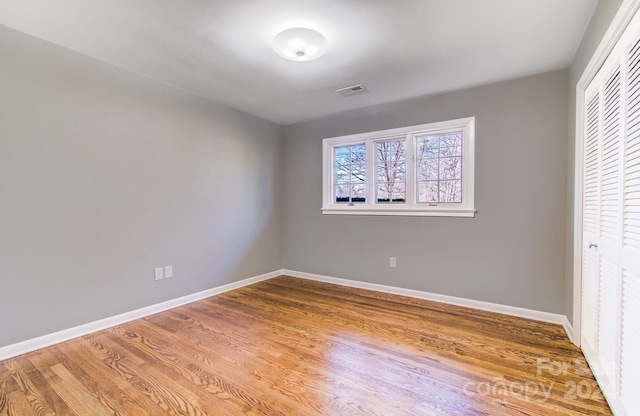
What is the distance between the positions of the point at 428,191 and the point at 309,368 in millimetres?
2365

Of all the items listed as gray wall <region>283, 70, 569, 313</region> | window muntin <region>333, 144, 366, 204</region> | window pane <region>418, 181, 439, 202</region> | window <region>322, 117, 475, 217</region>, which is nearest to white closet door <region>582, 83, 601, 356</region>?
gray wall <region>283, 70, 569, 313</region>

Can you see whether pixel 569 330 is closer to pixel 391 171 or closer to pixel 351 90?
pixel 391 171

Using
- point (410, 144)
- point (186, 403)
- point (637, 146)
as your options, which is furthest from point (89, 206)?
point (637, 146)

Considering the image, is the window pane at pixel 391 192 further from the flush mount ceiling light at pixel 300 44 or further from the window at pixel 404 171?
the flush mount ceiling light at pixel 300 44

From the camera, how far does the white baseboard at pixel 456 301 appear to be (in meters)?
2.65

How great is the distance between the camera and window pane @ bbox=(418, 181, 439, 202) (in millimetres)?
3311

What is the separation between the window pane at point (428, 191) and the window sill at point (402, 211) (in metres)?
0.14

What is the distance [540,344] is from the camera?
2.19 metres

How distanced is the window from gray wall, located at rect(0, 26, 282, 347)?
1438 mm

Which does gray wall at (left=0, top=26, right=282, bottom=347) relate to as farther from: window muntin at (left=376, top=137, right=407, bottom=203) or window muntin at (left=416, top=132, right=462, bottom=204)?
window muntin at (left=416, top=132, right=462, bottom=204)

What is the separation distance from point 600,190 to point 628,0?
3.31ft

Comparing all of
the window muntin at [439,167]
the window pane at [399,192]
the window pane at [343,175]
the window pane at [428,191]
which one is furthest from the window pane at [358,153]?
the window pane at [428,191]

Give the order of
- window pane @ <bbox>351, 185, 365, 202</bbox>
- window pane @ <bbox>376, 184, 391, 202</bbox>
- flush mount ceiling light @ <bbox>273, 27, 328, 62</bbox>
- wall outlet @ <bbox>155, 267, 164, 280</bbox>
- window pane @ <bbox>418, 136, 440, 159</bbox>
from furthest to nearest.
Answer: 1. window pane @ <bbox>351, 185, 365, 202</bbox>
2. window pane @ <bbox>376, 184, 391, 202</bbox>
3. window pane @ <bbox>418, 136, 440, 159</bbox>
4. wall outlet @ <bbox>155, 267, 164, 280</bbox>
5. flush mount ceiling light @ <bbox>273, 27, 328, 62</bbox>

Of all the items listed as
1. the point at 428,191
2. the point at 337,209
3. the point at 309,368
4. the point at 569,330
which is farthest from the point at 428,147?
the point at 309,368
